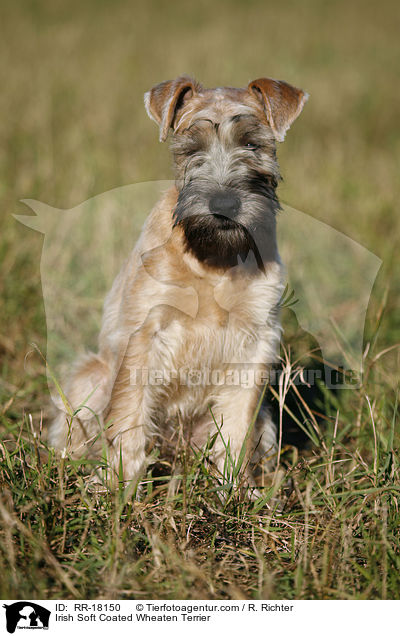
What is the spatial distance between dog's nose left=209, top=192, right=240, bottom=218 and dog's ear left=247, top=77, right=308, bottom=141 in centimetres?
61

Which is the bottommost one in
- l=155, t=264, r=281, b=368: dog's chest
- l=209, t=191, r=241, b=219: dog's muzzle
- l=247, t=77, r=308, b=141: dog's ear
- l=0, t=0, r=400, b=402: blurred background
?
l=155, t=264, r=281, b=368: dog's chest

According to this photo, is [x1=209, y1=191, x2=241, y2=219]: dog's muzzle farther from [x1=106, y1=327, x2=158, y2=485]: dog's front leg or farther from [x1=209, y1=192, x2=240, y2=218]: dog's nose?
[x1=106, y1=327, x2=158, y2=485]: dog's front leg

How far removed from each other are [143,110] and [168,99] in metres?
7.56

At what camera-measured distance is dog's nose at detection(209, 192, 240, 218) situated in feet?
11.0

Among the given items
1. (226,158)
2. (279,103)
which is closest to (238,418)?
(226,158)

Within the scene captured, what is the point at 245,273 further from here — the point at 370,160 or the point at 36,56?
the point at 36,56

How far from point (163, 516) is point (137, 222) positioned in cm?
499

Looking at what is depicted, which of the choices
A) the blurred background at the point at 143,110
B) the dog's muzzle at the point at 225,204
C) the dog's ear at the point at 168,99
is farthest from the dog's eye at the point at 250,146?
the blurred background at the point at 143,110

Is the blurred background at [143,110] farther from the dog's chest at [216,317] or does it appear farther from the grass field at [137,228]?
the dog's chest at [216,317]
